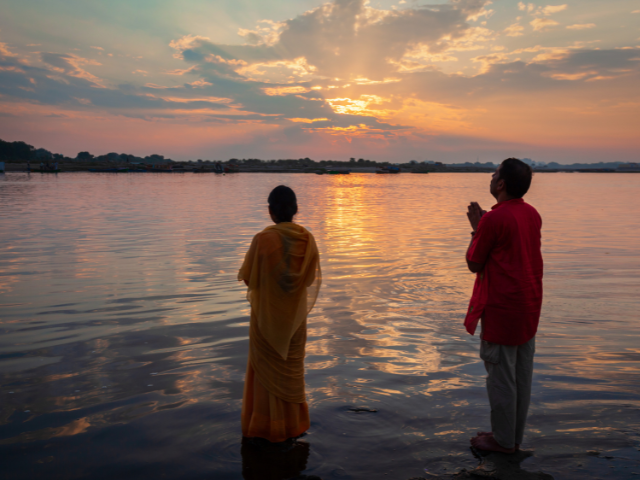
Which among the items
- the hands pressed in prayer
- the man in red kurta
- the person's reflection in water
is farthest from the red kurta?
the person's reflection in water

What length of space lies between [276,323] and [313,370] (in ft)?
7.03

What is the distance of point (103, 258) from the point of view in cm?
1238

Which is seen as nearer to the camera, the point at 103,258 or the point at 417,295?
the point at 417,295

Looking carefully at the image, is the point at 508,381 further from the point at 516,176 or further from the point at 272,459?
the point at 272,459

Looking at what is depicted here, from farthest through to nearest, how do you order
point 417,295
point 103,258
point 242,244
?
point 242,244, point 103,258, point 417,295

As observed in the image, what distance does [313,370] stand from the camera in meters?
5.75

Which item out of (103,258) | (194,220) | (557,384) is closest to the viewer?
(557,384)

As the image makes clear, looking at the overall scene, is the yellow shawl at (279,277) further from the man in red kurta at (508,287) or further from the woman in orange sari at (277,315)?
the man in red kurta at (508,287)

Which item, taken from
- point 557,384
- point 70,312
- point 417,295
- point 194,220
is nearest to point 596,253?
point 417,295

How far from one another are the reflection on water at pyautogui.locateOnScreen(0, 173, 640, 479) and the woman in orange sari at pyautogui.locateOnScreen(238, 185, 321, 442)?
0.36 meters

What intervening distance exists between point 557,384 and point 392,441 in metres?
2.41

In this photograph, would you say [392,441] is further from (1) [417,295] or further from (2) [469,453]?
(1) [417,295]

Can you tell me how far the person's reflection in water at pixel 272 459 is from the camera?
3682mm

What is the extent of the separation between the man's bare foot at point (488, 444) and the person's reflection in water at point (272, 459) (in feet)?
→ 4.82
